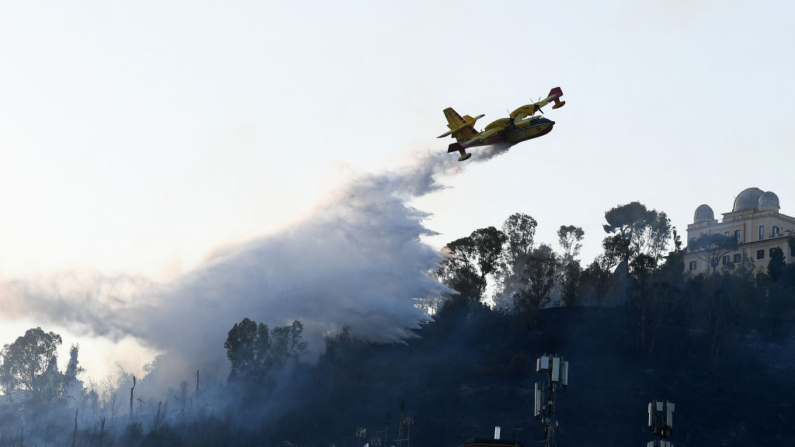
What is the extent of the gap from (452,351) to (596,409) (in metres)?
24.3

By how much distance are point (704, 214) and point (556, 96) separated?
82158mm

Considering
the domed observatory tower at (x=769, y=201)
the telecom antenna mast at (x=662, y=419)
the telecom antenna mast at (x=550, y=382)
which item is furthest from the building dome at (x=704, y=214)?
the telecom antenna mast at (x=550, y=382)

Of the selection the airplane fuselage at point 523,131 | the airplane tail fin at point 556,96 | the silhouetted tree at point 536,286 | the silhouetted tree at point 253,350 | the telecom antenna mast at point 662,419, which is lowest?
the telecom antenna mast at point 662,419

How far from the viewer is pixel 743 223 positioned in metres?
161

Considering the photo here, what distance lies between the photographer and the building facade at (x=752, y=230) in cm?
15625

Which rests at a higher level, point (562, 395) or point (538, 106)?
point (538, 106)

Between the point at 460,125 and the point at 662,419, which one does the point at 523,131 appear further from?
the point at 662,419

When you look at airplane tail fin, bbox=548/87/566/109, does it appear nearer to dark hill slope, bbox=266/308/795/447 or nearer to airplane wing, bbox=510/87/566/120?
airplane wing, bbox=510/87/566/120

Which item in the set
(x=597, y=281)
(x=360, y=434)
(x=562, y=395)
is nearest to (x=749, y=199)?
(x=597, y=281)

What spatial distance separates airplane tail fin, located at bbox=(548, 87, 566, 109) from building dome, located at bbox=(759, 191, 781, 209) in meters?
75.7

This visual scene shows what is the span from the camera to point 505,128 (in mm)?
→ 92688

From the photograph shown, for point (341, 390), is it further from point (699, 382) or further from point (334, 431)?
point (699, 382)

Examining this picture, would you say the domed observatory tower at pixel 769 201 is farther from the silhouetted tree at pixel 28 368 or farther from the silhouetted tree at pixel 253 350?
the silhouetted tree at pixel 28 368

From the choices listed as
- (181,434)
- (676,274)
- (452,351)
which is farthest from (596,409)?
(181,434)
